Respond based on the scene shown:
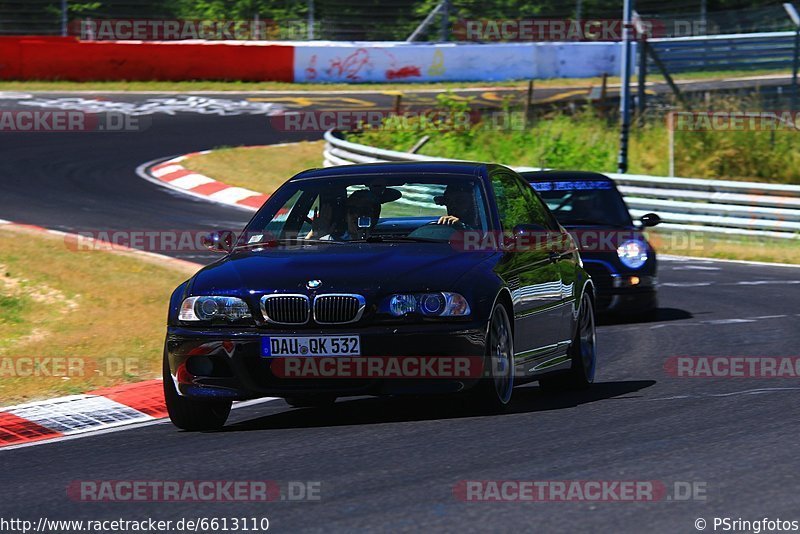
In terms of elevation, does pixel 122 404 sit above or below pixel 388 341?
below

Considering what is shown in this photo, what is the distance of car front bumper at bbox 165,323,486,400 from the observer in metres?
7.09

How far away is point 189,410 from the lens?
7570 mm

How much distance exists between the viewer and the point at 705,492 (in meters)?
5.50

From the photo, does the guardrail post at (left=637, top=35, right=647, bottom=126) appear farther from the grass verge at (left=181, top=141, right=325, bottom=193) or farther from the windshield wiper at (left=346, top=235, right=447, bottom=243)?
the windshield wiper at (left=346, top=235, right=447, bottom=243)

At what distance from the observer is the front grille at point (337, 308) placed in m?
7.14

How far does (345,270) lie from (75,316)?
5.63 m

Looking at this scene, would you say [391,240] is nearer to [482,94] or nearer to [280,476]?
[280,476]

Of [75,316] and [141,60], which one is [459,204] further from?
[141,60]

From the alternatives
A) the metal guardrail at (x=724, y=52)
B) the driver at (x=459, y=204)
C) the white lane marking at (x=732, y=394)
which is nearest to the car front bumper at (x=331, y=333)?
the driver at (x=459, y=204)

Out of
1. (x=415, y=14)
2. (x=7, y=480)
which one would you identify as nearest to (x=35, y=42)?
→ (x=415, y=14)

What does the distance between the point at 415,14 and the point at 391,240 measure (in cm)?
3087

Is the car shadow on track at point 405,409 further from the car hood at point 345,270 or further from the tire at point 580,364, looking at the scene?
the car hood at point 345,270

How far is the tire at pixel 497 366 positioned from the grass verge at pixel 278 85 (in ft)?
78.8

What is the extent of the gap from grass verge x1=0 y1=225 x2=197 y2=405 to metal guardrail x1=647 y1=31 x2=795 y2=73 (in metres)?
16.4
